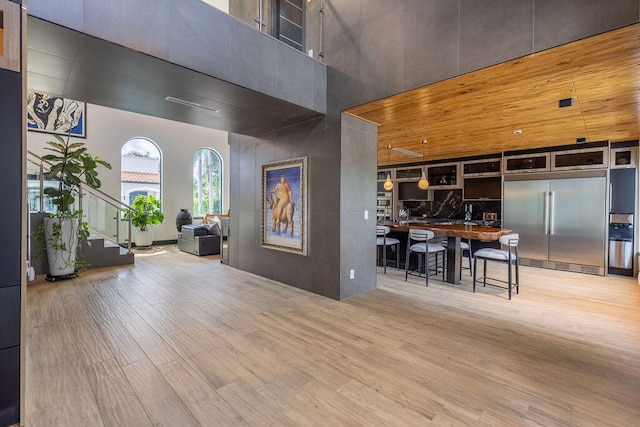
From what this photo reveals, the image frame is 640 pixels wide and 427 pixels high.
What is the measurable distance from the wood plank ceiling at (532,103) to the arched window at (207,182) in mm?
6547

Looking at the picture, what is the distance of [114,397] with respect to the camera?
1878mm

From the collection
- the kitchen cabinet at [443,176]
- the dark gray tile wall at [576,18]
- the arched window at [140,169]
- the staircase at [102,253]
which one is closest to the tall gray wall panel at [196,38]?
the dark gray tile wall at [576,18]

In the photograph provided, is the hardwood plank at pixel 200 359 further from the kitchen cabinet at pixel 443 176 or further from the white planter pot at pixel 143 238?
the kitchen cabinet at pixel 443 176

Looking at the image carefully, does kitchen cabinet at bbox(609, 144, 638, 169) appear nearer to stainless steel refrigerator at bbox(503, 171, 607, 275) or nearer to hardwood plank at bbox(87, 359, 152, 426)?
stainless steel refrigerator at bbox(503, 171, 607, 275)

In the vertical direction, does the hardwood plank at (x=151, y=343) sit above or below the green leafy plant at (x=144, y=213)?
below

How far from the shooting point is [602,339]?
9.18 feet

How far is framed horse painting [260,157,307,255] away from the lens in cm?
431

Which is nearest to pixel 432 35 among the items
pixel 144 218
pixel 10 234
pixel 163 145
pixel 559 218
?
pixel 10 234

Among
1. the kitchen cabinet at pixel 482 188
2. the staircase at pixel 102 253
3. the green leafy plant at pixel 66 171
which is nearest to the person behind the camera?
the green leafy plant at pixel 66 171

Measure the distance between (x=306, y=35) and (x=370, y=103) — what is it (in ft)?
5.54

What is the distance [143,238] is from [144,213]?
2.27 feet

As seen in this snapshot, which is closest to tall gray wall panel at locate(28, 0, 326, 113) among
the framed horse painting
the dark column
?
the dark column

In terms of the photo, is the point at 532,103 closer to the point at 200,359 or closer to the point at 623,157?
the point at 623,157

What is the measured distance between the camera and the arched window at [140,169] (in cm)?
827
